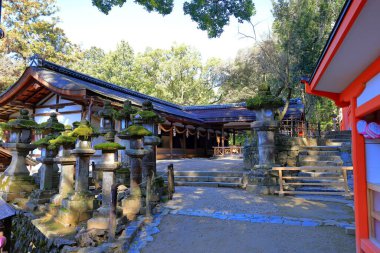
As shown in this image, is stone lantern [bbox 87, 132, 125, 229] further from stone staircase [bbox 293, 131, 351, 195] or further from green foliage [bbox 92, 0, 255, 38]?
stone staircase [bbox 293, 131, 351, 195]

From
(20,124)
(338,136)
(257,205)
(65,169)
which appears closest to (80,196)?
(65,169)

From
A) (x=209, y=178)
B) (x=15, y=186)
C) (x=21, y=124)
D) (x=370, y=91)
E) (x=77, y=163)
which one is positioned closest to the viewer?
(x=370, y=91)

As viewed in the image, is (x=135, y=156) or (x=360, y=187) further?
(x=135, y=156)

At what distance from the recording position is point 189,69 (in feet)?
103

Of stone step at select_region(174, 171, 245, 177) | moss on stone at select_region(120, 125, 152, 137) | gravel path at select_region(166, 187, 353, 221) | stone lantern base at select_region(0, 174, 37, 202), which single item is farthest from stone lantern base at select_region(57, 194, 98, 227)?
stone step at select_region(174, 171, 245, 177)

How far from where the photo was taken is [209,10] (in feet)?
25.2

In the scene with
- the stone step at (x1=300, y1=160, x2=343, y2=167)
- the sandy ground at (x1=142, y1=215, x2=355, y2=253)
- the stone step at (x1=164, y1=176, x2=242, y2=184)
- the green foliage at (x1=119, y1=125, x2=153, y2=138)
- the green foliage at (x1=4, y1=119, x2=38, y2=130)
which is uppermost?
the green foliage at (x1=4, y1=119, x2=38, y2=130)

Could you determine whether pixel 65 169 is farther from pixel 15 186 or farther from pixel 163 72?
pixel 163 72

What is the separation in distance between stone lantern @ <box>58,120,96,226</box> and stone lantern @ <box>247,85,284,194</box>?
197 inches

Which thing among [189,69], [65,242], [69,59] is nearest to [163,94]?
[189,69]

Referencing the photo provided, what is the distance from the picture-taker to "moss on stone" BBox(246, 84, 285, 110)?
851 cm

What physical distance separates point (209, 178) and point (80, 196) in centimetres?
515

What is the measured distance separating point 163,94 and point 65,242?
2710cm

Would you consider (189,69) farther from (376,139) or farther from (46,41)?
(376,139)
